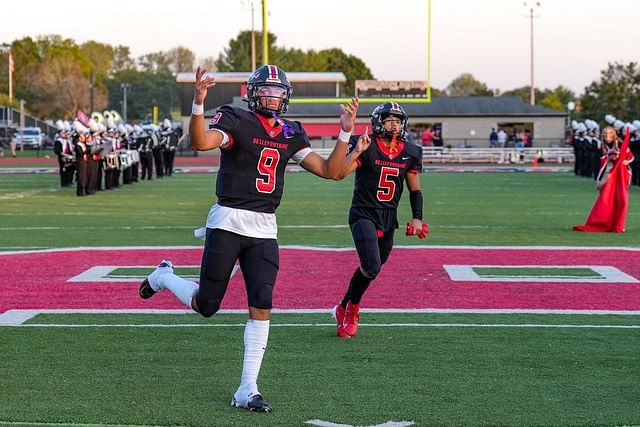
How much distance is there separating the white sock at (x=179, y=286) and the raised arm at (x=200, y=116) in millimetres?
972

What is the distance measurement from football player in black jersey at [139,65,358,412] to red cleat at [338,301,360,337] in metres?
1.86

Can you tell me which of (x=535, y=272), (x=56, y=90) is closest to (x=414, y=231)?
(x=535, y=272)

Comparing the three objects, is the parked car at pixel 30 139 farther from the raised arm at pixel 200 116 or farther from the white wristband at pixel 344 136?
the raised arm at pixel 200 116

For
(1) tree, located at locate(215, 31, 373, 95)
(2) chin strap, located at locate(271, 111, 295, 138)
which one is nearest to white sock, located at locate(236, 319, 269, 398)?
(2) chin strap, located at locate(271, 111, 295, 138)

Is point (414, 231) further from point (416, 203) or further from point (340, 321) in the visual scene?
point (340, 321)

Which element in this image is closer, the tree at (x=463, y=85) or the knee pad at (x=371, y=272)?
the knee pad at (x=371, y=272)

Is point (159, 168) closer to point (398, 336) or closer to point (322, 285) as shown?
point (322, 285)

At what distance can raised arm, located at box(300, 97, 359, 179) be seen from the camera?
6066 millimetres

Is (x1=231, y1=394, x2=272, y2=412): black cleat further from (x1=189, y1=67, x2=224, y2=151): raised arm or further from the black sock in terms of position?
the black sock

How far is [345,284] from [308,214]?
852 cm

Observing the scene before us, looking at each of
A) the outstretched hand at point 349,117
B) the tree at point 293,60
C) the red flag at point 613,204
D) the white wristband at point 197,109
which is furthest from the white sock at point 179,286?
the tree at point 293,60

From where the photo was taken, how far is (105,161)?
2592cm

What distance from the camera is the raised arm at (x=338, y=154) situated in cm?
607

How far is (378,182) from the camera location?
818 centimetres
